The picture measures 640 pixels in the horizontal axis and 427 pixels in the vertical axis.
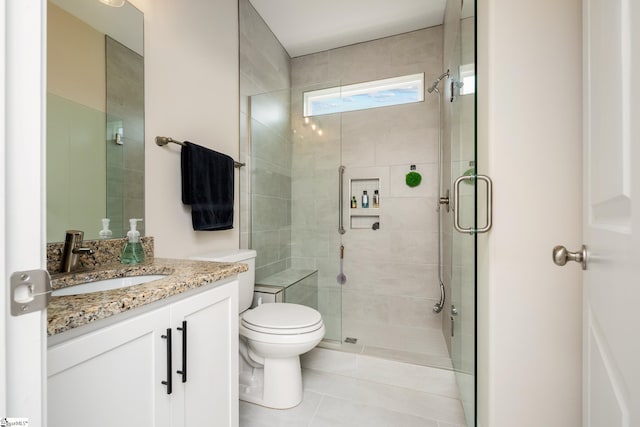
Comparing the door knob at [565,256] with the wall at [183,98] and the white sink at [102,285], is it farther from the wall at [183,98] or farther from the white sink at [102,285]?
the wall at [183,98]

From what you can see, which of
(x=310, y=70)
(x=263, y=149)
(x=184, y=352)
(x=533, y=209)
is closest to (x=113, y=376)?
(x=184, y=352)

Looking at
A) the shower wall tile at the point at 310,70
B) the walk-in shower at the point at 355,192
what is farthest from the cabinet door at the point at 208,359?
the shower wall tile at the point at 310,70

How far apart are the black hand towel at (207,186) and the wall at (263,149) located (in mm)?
306

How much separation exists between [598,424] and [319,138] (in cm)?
225

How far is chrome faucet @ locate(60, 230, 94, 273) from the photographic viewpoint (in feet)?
3.25

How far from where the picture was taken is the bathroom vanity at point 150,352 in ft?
1.98

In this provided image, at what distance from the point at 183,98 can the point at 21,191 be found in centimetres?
141

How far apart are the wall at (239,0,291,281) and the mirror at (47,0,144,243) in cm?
87

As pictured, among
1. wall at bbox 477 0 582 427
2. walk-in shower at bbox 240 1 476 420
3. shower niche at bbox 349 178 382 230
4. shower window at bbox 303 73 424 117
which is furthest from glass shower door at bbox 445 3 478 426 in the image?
shower niche at bbox 349 178 382 230

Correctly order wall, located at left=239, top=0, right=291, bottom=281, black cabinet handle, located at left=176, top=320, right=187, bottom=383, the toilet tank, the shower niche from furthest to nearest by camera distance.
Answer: the shower niche < wall, located at left=239, top=0, right=291, bottom=281 < the toilet tank < black cabinet handle, located at left=176, top=320, right=187, bottom=383

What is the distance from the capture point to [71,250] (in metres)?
1.00

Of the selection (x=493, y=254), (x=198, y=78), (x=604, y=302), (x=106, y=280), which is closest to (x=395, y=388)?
(x=493, y=254)

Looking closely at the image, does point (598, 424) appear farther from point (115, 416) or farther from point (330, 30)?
point (330, 30)

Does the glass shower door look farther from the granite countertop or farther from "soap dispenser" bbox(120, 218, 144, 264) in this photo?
"soap dispenser" bbox(120, 218, 144, 264)
